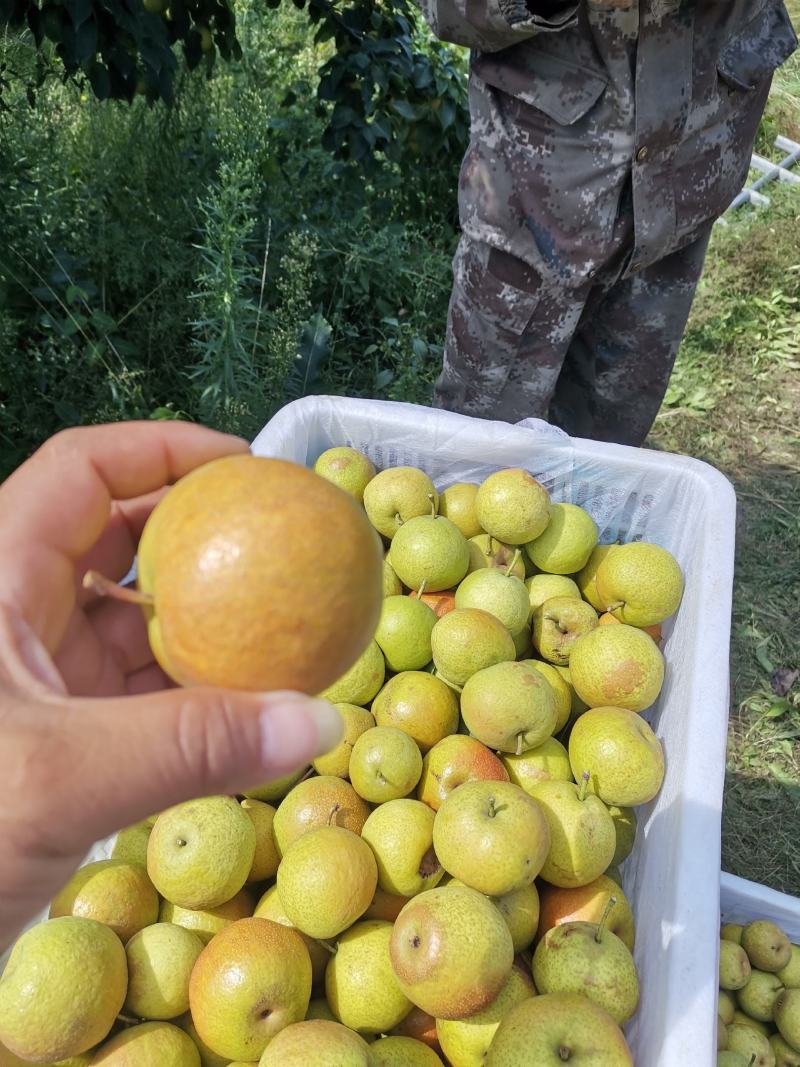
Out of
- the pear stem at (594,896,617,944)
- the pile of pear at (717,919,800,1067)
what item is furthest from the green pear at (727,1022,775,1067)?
the pear stem at (594,896,617,944)

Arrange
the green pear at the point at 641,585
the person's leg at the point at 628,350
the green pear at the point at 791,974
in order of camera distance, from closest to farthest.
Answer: the green pear at the point at 791,974 → the green pear at the point at 641,585 → the person's leg at the point at 628,350

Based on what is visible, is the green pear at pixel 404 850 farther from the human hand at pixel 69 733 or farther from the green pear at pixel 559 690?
the human hand at pixel 69 733

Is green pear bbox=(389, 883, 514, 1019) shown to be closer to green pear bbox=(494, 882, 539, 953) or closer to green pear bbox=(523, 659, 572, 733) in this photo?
green pear bbox=(494, 882, 539, 953)

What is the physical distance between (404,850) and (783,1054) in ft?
3.40

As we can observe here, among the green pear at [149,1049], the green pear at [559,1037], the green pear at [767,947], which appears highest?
the green pear at [559,1037]

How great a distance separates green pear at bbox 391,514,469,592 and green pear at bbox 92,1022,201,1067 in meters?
1.08

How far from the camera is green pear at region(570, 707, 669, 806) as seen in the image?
5.55ft

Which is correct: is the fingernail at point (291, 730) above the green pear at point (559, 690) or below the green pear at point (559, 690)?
above

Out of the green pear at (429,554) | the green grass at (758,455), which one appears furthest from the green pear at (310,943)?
the green grass at (758,455)

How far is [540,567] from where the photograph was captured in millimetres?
2211

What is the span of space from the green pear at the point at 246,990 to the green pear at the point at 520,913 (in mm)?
392

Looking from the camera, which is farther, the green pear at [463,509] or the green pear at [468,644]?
the green pear at [463,509]

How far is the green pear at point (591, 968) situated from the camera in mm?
1404

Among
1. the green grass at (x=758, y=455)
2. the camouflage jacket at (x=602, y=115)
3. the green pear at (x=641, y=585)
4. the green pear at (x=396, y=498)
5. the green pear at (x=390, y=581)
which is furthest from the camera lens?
the green grass at (x=758, y=455)
